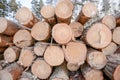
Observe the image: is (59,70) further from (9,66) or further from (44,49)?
(9,66)

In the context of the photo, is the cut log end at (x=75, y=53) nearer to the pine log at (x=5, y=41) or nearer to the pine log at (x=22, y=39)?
the pine log at (x=22, y=39)

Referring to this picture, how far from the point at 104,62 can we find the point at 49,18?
75 cm

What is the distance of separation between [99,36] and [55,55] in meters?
0.49

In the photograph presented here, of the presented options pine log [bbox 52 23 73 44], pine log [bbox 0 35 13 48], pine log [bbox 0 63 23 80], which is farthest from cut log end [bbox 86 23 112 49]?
pine log [bbox 0 35 13 48]

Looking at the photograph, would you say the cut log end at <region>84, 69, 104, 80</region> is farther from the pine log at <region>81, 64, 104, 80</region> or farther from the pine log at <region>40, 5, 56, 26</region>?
the pine log at <region>40, 5, 56, 26</region>

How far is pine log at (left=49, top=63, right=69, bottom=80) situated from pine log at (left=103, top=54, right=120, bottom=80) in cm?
41

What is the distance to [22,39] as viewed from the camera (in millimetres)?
2928

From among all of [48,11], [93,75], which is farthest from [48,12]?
[93,75]

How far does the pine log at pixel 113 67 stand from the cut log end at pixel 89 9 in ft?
1.63

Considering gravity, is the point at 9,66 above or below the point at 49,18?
below

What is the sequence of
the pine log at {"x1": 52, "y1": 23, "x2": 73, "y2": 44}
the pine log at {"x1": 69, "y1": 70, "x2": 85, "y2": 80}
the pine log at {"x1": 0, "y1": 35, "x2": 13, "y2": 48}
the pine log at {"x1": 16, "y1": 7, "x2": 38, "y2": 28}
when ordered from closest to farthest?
the pine log at {"x1": 52, "y1": 23, "x2": 73, "y2": 44} < the pine log at {"x1": 69, "y1": 70, "x2": 85, "y2": 80} < the pine log at {"x1": 16, "y1": 7, "x2": 38, "y2": 28} < the pine log at {"x1": 0, "y1": 35, "x2": 13, "y2": 48}

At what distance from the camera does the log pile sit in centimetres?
256

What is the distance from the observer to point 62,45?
2.58m

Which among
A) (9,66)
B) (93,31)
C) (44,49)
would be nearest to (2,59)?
(9,66)
